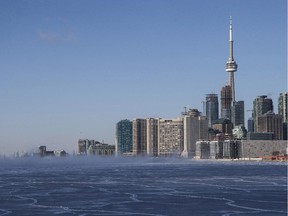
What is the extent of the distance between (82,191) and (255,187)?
2484 cm

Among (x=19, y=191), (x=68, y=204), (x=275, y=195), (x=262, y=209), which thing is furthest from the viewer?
(x=19, y=191)

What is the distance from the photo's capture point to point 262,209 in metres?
63.8

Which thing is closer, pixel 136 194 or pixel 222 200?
pixel 222 200

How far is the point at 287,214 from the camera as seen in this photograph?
59.0 m

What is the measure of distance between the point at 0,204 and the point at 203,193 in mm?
26279

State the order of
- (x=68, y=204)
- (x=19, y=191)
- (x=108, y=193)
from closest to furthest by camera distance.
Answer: (x=68, y=204)
(x=108, y=193)
(x=19, y=191)

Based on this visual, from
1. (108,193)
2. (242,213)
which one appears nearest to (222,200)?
(242,213)

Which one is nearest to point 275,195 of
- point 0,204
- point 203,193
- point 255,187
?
point 203,193

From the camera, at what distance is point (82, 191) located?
89062 millimetres

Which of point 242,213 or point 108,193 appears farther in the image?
point 108,193

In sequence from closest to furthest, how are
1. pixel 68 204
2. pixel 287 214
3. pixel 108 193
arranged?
1. pixel 287 214
2. pixel 68 204
3. pixel 108 193

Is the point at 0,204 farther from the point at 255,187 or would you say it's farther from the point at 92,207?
the point at 255,187

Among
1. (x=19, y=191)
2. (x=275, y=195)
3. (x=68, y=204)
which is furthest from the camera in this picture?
(x=19, y=191)

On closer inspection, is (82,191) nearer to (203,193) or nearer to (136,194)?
(136,194)
